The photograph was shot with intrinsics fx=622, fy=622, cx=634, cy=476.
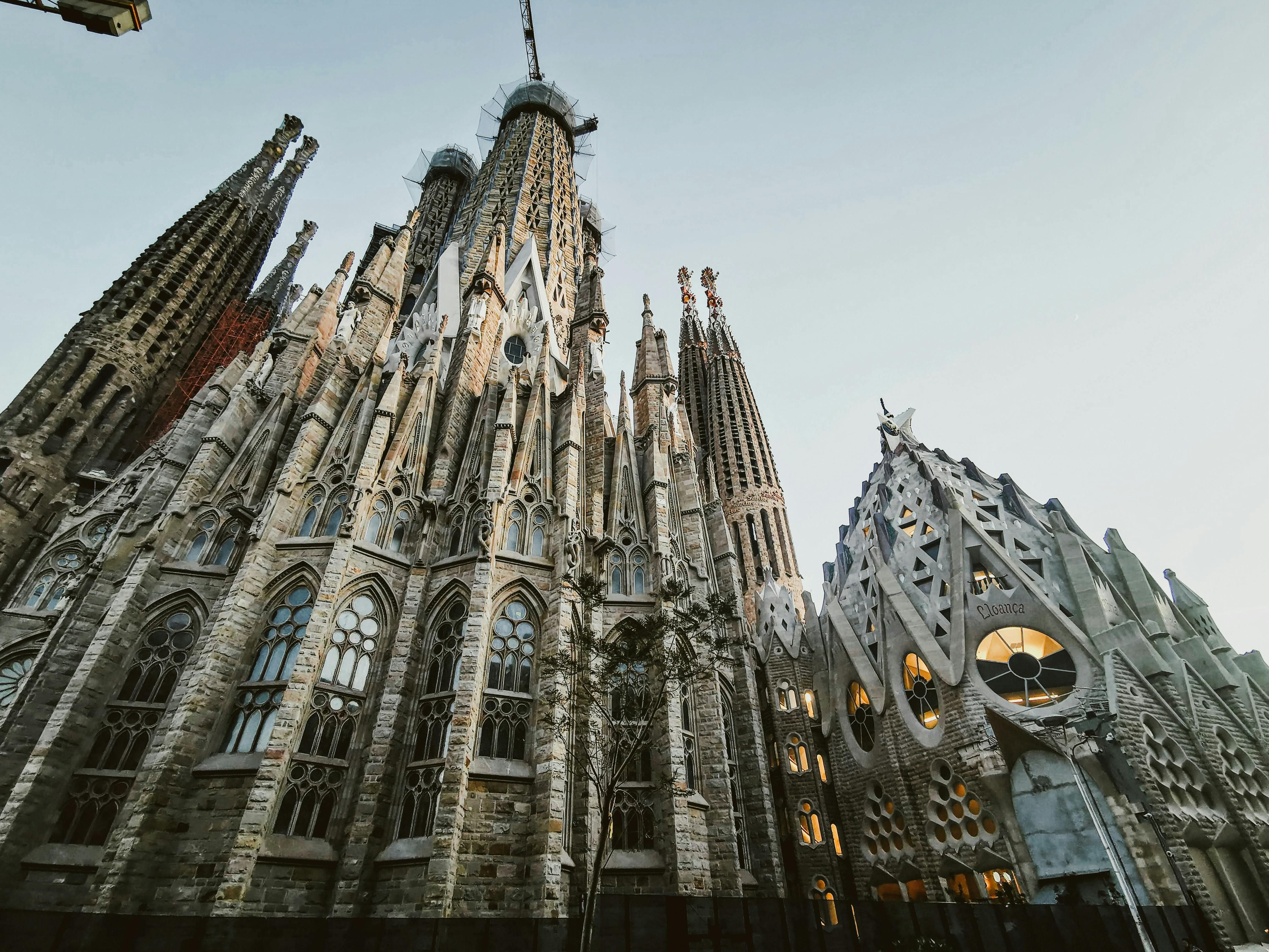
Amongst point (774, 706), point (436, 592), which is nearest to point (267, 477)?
point (436, 592)

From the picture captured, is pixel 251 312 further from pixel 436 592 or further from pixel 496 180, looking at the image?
pixel 436 592

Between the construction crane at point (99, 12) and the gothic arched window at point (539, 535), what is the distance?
1303 cm

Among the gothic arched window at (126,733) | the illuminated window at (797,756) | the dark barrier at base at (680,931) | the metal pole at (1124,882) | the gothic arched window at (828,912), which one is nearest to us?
the dark barrier at base at (680,931)

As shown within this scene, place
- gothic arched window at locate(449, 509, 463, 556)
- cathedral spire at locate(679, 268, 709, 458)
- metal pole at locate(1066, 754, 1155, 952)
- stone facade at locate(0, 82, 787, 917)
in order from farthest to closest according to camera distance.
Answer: cathedral spire at locate(679, 268, 709, 458)
gothic arched window at locate(449, 509, 463, 556)
stone facade at locate(0, 82, 787, 917)
metal pole at locate(1066, 754, 1155, 952)

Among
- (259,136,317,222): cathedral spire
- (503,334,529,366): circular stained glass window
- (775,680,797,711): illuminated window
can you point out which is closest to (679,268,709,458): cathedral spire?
(503,334,529,366): circular stained glass window

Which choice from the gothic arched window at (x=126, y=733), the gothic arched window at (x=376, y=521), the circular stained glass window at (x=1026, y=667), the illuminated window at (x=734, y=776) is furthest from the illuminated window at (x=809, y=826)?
the gothic arched window at (x=126, y=733)

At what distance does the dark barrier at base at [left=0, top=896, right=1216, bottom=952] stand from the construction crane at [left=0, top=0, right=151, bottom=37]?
406 inches

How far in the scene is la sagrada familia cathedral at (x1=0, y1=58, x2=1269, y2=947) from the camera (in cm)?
1210

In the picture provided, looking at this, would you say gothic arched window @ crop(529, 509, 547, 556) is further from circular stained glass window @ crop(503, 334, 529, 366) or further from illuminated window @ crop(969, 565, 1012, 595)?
illuminated window @ crop(969, 565, 1012, 595)

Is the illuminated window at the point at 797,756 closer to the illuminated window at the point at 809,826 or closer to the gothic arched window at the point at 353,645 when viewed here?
the illuminated window at the point at 809,826

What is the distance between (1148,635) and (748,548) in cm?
2318

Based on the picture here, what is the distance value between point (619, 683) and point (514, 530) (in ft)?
17.7

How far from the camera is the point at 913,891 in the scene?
16531 mm

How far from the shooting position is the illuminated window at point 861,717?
741 inches
